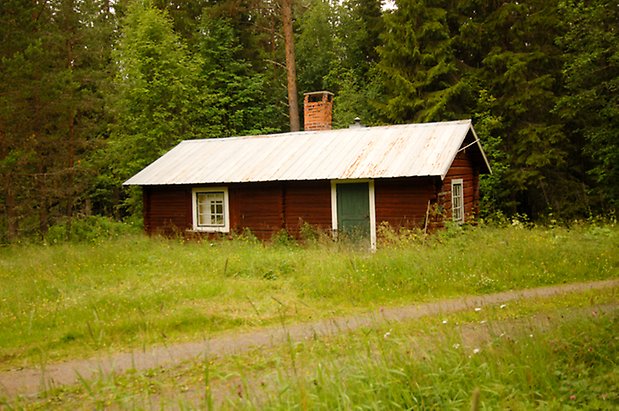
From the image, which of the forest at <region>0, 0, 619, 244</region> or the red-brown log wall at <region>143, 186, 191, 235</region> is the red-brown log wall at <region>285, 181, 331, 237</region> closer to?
the red-brown log wall at <region>143, 186, 191, 235</region>

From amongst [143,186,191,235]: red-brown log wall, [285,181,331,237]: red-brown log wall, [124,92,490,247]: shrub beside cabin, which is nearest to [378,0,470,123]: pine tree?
[124,92,490,247]: shrub beside cabin

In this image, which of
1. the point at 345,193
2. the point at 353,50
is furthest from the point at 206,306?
the point at 353,50

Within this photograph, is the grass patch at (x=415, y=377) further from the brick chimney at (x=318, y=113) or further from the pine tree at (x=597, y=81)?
the brick chimney at (x=318, y=113)

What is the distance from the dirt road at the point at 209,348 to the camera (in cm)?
598

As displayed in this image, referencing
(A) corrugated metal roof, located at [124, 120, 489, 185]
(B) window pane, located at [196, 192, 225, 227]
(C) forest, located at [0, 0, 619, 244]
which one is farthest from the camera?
(B) window pane, located at [196, 192, 225, 227]

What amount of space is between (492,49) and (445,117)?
10.8 ft

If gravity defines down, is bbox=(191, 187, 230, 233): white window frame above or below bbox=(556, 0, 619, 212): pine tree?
below

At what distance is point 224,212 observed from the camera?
18.6 metres

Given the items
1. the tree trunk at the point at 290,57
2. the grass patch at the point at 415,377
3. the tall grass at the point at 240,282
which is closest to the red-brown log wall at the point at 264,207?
the tall grass at the point at 240,282

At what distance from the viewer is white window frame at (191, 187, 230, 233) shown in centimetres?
1842

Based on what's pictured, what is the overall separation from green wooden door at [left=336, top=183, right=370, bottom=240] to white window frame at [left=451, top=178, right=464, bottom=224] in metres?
2.93

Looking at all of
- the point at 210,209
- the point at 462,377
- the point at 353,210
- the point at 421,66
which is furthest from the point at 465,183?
the point at 462,377

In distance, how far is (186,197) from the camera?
19.2 meters

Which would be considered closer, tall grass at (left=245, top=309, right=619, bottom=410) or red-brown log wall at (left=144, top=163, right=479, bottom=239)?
tall grass at (left=245, top=309, right=619, bottom=410)
